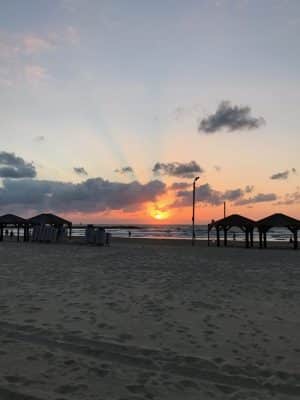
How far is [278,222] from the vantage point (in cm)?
2795

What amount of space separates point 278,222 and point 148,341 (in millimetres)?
24901

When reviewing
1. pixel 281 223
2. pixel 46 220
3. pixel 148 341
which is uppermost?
pixel 46 220

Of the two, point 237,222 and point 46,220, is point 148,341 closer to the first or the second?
point 237,222

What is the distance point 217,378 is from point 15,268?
10.2 meters

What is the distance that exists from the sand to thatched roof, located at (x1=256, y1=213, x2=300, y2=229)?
19.3 m

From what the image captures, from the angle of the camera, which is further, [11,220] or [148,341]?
[11,220]

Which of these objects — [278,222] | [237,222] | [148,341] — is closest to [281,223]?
[278,222]

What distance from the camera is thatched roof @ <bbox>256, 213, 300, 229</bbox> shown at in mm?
27766

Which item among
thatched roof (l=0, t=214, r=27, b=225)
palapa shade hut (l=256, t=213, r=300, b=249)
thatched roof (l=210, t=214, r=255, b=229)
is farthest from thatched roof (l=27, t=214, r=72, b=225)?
palapa shade hut (l=256, t=213, r=300, b=249)

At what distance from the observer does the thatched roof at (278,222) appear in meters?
27.8

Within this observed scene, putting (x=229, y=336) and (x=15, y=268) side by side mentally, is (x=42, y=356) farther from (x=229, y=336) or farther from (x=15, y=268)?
(x=15, y=268)

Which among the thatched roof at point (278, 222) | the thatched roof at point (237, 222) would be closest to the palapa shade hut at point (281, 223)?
the thatched roof at point (278, 222)

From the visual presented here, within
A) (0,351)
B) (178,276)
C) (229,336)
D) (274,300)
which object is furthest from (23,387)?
(178,276)

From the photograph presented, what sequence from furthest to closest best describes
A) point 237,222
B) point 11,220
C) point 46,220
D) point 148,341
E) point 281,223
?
A: point 11,220
point 46,220
point 237,222
point 281,223
point 148,341
